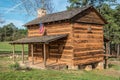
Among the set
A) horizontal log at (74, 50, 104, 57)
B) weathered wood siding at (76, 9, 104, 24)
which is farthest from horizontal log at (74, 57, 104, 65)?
weathered wood siding at (76, 9, 104, 24)

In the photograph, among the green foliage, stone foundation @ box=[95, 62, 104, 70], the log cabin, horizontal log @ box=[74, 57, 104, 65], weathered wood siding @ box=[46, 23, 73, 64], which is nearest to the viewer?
the log cabin

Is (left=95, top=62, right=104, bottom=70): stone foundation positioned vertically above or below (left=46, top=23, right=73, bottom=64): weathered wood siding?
below

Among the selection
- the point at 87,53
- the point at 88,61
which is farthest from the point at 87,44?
the point at 88,61

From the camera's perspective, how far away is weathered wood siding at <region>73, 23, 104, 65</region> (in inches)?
818

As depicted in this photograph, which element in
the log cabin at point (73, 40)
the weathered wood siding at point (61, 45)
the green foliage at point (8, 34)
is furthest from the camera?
the green foliage at point (8, 34)

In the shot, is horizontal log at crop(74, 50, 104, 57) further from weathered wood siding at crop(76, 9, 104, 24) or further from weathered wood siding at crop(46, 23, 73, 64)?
weathered wood siding at crop(76, 9, 104, 24)

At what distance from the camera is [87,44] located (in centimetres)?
2216

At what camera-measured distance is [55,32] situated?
72.1ft

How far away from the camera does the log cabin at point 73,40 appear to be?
2045 centimetres

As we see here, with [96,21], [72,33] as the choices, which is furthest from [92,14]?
[72,33]

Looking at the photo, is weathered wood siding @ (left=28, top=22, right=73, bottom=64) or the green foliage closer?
weathered wood siding @ (left=28, top=22, right=73, bottom=64)

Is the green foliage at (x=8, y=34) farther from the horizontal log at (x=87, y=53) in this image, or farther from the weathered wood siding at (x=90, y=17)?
the weathered wood siding at (x=90, y=17)

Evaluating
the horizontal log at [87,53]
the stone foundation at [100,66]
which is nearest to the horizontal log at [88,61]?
the stone foundation at [100,66]

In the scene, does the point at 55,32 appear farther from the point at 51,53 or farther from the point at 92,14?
the point at 92,14
